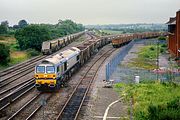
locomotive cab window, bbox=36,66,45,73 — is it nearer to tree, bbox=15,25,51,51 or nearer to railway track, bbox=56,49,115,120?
railway track, bbox=56,49,115,120

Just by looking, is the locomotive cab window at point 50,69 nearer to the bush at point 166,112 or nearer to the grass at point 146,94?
the grass at point 146,94

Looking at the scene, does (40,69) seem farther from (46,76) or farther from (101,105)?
(101,105)

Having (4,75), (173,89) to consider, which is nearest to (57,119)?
(173,89)

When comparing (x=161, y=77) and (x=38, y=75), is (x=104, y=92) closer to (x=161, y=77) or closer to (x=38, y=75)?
(x=38, y=75)

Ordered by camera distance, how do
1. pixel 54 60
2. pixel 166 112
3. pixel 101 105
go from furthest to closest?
pixel 54 60 < pixel 101 105 < pixel 166 112

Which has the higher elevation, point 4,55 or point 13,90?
point 4,55

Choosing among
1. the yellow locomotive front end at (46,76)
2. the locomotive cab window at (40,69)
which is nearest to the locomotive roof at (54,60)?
the yellow locomotive front end at (46,76)

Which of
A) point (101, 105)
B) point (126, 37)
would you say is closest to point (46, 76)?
point (101, 105)

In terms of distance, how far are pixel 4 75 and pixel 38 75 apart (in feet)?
38.5

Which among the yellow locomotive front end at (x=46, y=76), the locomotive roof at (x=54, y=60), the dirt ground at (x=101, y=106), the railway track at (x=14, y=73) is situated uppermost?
the locomotive roof at (x=54, y=60)

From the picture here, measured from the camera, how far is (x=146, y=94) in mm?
28234

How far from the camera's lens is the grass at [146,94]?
23.7m

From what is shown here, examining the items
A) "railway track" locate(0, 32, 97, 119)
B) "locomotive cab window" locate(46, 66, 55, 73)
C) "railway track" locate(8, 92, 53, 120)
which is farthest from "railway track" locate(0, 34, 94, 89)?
"railway track" locate(8, 92, 53, 120)

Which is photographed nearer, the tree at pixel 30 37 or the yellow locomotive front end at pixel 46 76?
the yellow locomotive front end at pixel 46 76
